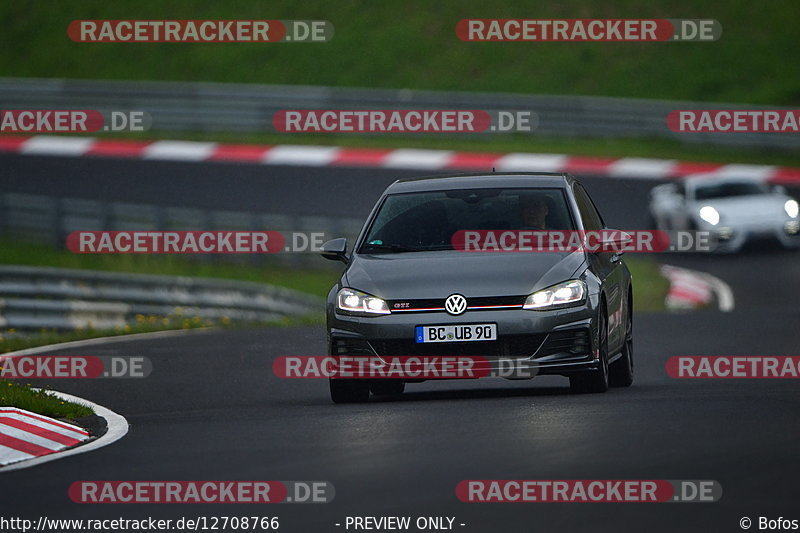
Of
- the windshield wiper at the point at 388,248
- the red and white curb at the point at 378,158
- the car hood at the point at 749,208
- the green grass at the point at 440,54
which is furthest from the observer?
the green grass at the point at 440,54

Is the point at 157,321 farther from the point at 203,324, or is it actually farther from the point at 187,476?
the point at 187,476

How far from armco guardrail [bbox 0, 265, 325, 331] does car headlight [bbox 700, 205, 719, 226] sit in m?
6.26

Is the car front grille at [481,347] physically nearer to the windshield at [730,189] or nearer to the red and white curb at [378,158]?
the windshield at [730,189]

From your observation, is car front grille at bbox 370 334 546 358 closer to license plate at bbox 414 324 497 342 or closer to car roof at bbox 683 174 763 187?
license plate at bbox 414 324 497 342

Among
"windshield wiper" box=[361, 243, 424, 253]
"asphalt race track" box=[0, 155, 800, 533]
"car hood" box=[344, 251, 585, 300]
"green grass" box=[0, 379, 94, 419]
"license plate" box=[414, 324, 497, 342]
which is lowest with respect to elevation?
"asphalt race track" box=[0, 155, 800, 533]

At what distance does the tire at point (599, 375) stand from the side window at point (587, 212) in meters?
0.88

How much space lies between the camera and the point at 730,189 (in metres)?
27.8

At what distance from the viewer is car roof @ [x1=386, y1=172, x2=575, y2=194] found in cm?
1271

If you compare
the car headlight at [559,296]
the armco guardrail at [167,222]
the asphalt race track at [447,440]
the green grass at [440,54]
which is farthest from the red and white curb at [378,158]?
the car headlight at [559,296]

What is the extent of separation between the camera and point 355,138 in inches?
1591

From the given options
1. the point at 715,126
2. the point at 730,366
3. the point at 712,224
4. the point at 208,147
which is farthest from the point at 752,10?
the point at 730,366

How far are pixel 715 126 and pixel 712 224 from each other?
1086cm

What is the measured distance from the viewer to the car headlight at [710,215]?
27.2 m

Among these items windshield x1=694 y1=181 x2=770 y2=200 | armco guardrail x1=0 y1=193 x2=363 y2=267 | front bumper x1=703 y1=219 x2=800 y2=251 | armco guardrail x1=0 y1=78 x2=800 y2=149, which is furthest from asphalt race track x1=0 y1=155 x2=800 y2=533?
armco guardrail x1=0 y1=78 x2=800 y2=149
